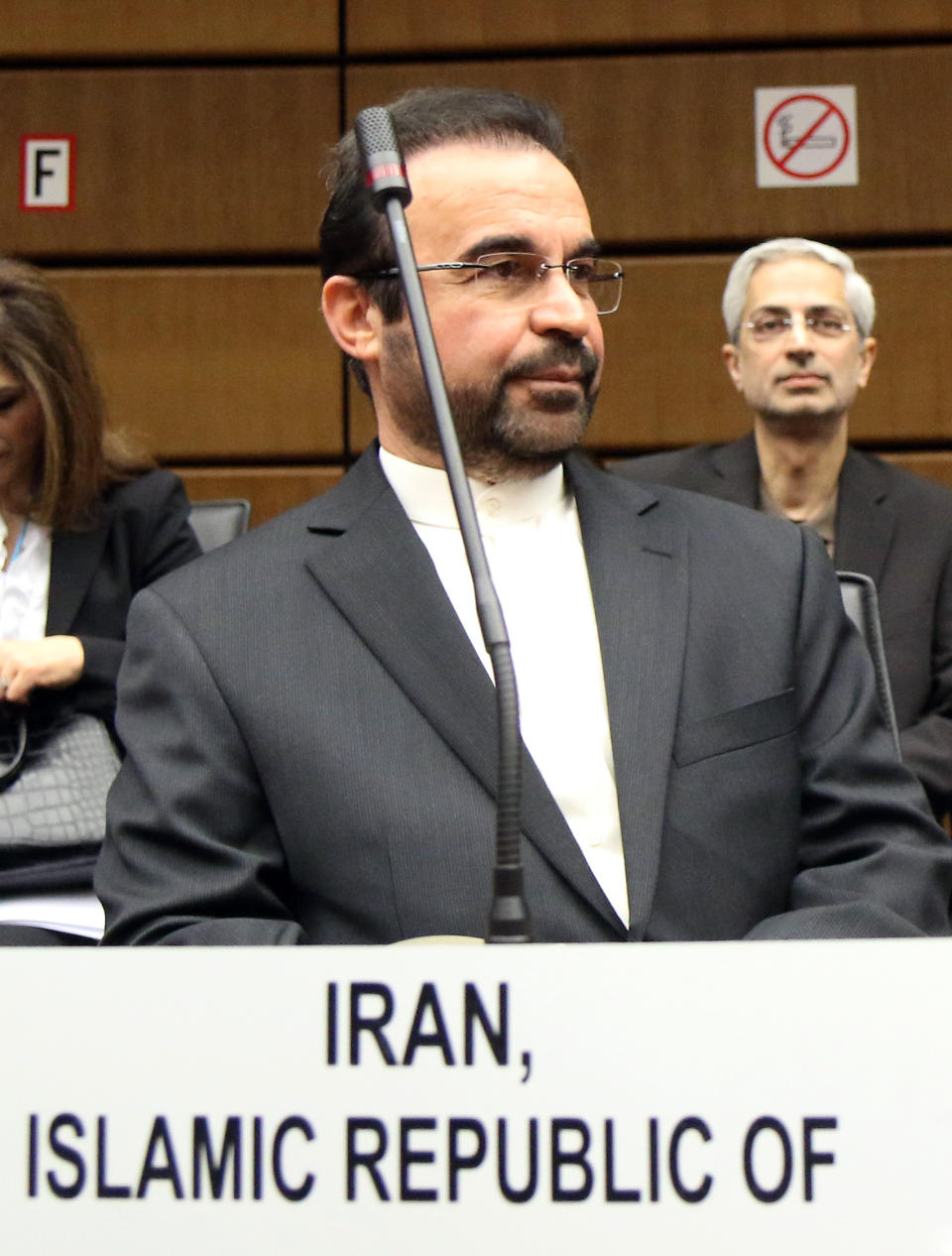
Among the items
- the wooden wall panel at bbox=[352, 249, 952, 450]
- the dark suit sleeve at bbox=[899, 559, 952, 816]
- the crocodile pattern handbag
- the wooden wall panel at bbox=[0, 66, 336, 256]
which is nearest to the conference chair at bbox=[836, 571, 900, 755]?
the dark suit sleeve at bbox=[899, 559, 952, 816]

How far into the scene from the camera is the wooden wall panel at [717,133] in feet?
12.6

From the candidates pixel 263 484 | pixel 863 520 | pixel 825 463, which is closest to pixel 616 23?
pixel 263 484

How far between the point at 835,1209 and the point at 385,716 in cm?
75

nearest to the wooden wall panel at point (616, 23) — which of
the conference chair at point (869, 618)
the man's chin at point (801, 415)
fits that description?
the man's chin at point (801, 415)

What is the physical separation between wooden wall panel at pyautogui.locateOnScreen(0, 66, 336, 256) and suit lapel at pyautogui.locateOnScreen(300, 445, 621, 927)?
245 centimetres

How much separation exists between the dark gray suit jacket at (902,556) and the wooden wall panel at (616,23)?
4.60 feet

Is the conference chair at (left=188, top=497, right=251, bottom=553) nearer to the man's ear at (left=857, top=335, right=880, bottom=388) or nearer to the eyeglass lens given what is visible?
the eyeglass lens

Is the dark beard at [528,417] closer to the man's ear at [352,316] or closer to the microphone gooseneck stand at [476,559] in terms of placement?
the man's ear at [352,316]

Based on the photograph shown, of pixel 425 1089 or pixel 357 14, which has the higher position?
pixel 357 14

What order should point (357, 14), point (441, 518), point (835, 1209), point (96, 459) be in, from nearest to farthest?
point (835, 1209), point (441, 518), point (96, 459), point (357, 14)

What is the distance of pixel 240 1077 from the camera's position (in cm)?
81

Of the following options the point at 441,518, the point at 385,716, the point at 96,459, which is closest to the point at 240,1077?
the point at 385,716

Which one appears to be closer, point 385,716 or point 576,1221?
point 576,1221

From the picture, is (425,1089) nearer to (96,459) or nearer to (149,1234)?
(149,1234)
